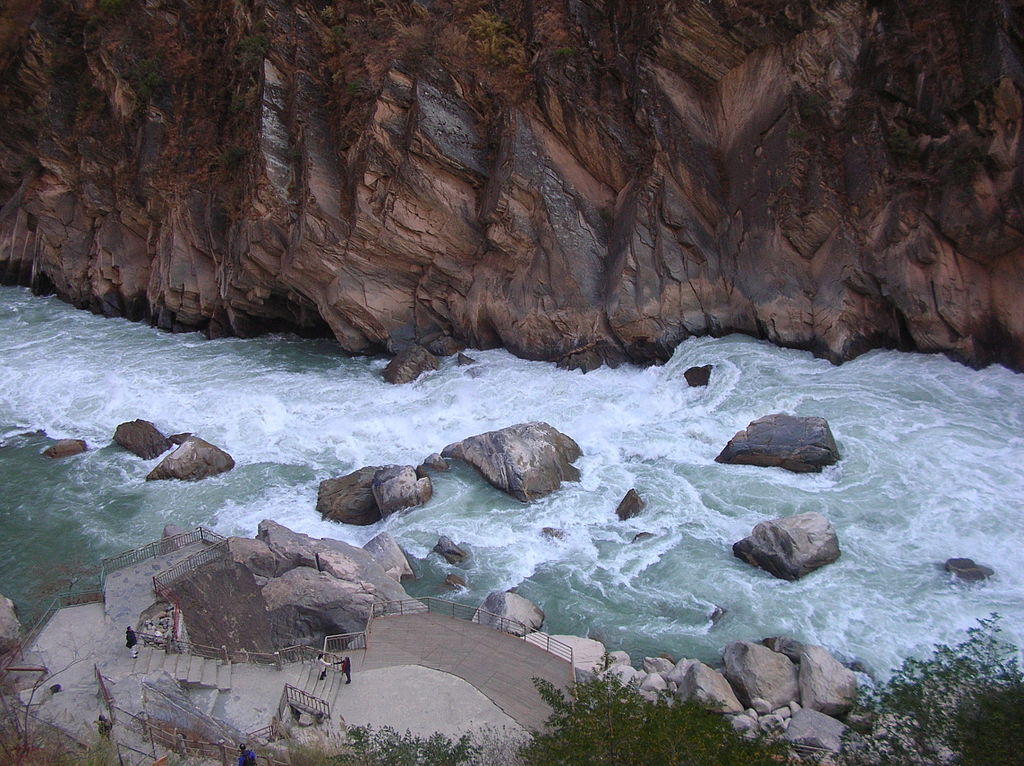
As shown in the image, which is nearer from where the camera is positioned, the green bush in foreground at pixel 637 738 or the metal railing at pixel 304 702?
the green bush in foreground at pixel 637 738


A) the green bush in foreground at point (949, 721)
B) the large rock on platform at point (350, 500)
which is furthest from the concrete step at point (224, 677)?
the green bush in foreground at point (949, 721)

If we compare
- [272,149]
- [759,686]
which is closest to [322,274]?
[272,149]

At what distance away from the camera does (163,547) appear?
50.9 feet

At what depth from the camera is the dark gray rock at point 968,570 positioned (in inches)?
544

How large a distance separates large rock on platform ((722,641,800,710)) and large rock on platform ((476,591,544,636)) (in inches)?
135

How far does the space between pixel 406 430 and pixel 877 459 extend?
40.6ft

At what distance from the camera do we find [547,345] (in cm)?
2625

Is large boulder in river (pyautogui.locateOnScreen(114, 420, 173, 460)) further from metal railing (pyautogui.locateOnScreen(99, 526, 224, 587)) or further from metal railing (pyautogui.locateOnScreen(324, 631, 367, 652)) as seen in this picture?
metal railing (pyautogui.locateOnScreen(324, 631, 367, 652))

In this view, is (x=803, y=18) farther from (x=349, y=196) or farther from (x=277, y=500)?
(x=277, y=500)

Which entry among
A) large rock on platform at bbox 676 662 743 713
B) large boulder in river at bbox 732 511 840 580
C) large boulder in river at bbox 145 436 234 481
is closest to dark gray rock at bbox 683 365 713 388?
large boulder in river at bbox 732 511 840 580

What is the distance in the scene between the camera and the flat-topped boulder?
21609 mm

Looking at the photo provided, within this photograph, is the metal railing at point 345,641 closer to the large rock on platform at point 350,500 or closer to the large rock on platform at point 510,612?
the large rock on platform at point 510,612

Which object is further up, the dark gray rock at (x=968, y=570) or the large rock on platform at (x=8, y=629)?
the dark gray rock at (x=968, y=570)

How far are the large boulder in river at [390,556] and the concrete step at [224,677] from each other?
3.92 meters
